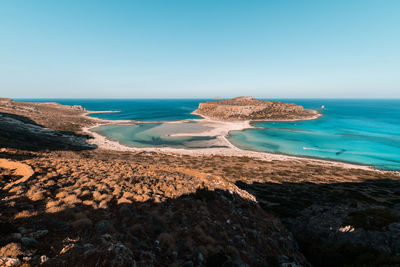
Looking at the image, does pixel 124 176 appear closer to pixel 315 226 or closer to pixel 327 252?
pixel 327 252

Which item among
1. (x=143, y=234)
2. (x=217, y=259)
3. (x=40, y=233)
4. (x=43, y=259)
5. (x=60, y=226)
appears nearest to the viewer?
(x=43, y=259)

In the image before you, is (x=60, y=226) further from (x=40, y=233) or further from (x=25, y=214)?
(x=25, y=214)

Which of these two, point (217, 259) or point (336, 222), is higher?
point (217, 259)

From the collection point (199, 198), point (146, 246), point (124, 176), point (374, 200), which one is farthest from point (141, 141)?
point (374, 200)

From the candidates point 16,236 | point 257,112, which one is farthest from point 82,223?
point 257,112

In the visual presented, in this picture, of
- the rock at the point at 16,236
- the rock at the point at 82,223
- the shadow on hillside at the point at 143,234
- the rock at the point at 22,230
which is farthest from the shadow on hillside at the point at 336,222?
the rock at the point at 22,230

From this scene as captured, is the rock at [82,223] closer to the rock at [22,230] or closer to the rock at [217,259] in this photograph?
the rock at [22,230]
